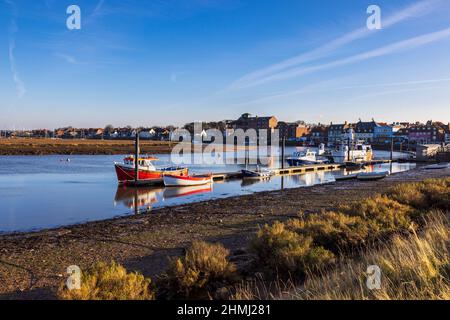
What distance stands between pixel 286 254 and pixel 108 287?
3.86 metres

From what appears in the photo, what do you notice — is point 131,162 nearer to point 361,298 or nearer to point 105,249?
point 105,249

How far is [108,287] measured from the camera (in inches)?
258

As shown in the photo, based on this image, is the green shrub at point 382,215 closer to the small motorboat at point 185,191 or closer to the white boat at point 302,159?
the small motorboat at point 185,191

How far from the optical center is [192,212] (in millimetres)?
20656

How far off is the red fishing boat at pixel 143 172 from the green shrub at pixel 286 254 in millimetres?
28564

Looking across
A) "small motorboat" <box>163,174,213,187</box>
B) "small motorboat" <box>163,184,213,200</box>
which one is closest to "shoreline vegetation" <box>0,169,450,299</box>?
"small motorboat" <box>163,184,213,200</box>

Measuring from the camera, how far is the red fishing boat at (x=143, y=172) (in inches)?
1473

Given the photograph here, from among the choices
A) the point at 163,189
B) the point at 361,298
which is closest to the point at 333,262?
the point at 361,298

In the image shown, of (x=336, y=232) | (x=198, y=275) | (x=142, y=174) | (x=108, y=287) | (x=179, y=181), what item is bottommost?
(x=179, y=181)

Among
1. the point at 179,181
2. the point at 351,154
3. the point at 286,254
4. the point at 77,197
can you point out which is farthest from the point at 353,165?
the point at 286,254

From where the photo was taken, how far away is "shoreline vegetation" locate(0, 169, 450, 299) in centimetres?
653

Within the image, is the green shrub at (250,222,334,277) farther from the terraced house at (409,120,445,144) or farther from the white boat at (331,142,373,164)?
the terraced house at (409,120,445,144)

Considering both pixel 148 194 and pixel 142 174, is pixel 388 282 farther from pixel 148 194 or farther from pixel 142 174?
pixel 142 174

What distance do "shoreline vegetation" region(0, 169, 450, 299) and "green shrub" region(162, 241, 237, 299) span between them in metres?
0.02
